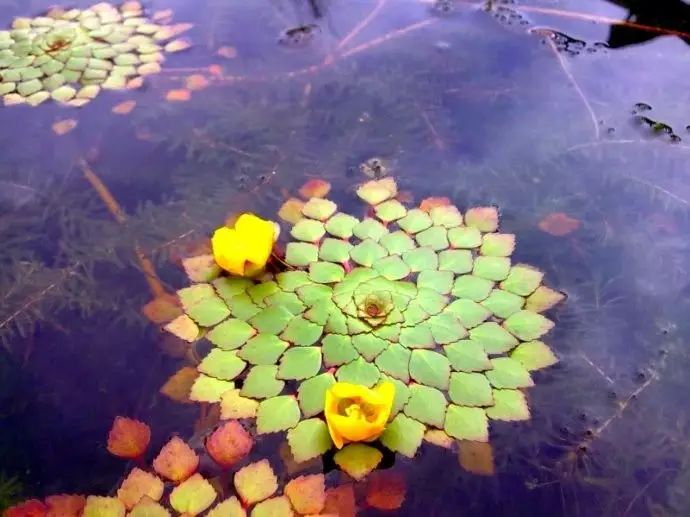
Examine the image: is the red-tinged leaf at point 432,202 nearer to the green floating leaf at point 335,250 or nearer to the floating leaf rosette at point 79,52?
the green floating leaf at point 335,250

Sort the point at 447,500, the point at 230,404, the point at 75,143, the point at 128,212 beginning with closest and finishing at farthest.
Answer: the point at 447,500
the point at 230,404
the point at 128,212
the point at 75,143

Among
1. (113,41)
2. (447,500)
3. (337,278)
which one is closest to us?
(447,500)

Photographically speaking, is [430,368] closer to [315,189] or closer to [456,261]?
[456,261]

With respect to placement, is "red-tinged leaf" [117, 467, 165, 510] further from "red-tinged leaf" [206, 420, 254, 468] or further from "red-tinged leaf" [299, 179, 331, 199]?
"red-tinged leaf" [299, 179, 331, 199]

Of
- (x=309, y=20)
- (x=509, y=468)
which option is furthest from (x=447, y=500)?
(x=309, y=20)

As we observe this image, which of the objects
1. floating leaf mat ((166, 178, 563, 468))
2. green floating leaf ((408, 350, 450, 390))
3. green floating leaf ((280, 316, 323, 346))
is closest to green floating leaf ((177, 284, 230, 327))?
floating leaf mat ((166, 178, 563, 468))

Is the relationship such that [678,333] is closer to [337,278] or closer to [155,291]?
[337,278]
